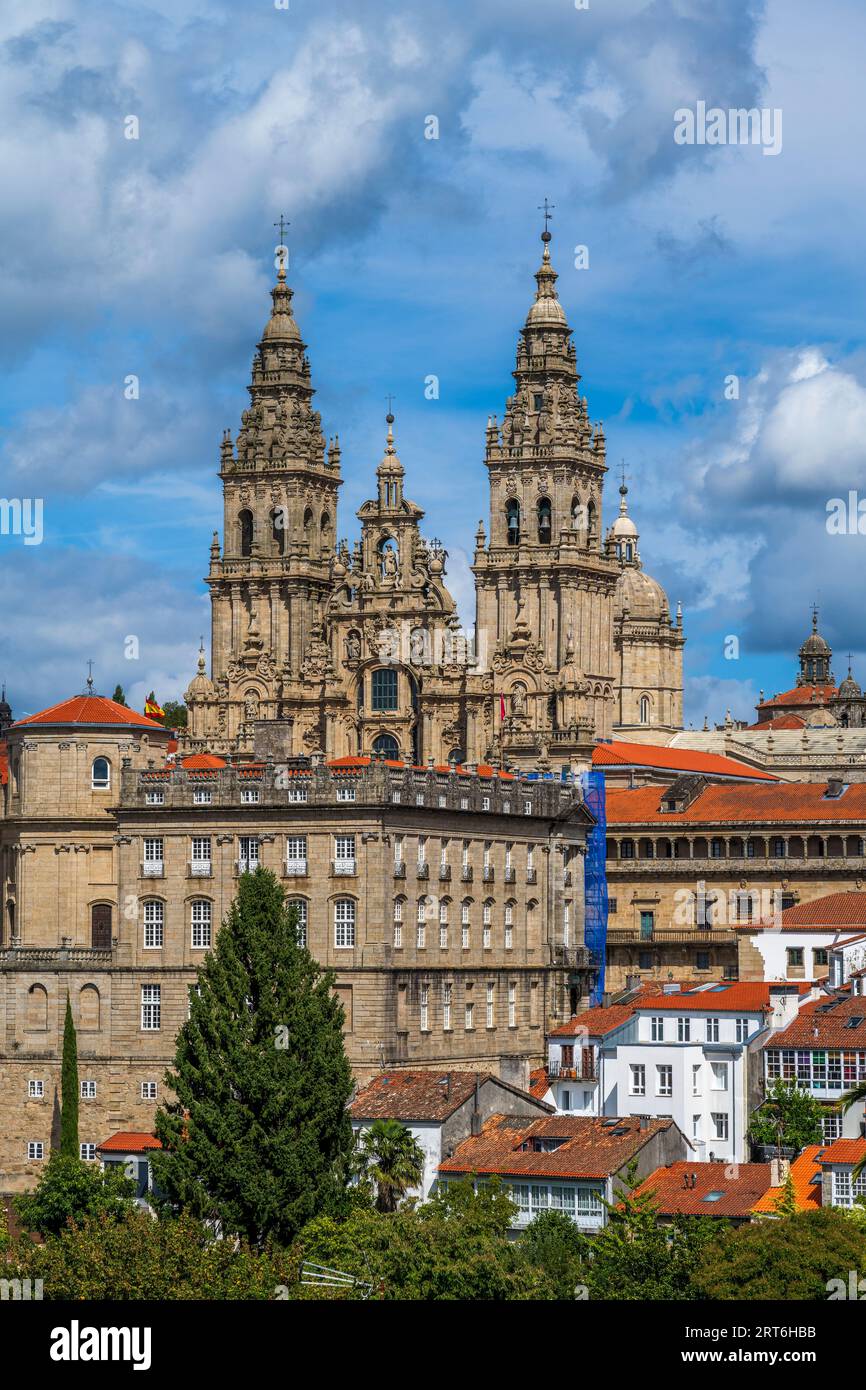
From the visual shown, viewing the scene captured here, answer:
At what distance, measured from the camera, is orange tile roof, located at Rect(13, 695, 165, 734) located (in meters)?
118

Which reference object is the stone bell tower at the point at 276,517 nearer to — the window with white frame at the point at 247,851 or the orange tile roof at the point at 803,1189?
the window with white frame at the point at 247,851

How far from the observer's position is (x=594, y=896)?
5094 inches

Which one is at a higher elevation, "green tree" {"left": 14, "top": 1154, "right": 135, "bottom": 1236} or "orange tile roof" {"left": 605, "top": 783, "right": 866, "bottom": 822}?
"orange tile roof" {"left": 605, "top": 783, "right": 866, "bottom": 822}

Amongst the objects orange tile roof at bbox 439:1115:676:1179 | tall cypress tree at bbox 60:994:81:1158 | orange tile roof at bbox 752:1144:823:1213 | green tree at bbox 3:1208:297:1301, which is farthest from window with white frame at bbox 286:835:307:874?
green tree at bbox 3:1208:297:1301

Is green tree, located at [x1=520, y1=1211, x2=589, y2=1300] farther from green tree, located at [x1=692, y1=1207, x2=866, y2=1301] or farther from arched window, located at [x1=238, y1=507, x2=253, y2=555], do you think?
arched window, located at [x1=238, y1=507, x2=253, y2=555]

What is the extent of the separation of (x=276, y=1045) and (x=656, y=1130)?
13396 mm

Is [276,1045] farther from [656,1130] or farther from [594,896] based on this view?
[594,896]

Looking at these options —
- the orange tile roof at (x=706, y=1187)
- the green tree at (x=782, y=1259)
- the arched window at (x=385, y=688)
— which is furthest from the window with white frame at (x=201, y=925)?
the arched window at (x=385, y=688)

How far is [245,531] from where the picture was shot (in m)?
172

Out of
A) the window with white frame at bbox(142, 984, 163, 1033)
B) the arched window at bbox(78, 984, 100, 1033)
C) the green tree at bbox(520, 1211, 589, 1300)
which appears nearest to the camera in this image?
the green tree at bbox(520, 1211, 589, 1300)

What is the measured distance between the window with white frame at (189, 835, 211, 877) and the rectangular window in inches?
84.7

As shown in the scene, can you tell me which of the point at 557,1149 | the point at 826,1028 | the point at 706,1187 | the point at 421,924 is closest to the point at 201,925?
the point at 421,924

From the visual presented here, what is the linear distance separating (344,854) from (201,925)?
22.2ft

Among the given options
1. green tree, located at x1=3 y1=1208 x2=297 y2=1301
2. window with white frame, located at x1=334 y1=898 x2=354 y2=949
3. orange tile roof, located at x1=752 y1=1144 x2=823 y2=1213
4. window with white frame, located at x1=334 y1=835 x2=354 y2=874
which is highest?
window with white frame, located at x1=334 y1=835 x2=354 y2=874
